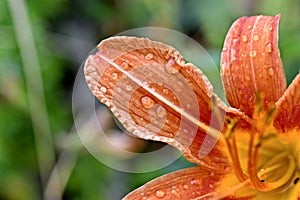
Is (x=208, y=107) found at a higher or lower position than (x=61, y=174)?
higher

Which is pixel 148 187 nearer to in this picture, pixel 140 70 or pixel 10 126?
pixel 140 70

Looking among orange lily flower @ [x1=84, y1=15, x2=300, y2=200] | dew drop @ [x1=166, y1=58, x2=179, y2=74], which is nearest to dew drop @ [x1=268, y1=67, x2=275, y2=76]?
orange lily flower @ [x1=84, y1=15, x2=300, y2=200]

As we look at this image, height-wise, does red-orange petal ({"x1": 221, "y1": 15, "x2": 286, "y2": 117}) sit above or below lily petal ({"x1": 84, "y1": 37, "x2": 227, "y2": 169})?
above

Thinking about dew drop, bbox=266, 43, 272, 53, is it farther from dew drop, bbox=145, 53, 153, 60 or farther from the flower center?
dew drop, bbox=145, 53, 153, 60

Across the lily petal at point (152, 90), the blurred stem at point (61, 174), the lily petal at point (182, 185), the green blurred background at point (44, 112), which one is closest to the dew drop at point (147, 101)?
the lily petal at point (152, 90)

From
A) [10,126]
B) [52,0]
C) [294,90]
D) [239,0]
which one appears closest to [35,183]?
[10,126]

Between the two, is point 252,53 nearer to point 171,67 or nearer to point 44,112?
point 171,67

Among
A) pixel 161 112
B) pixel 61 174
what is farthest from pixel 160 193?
pixel 61 174
